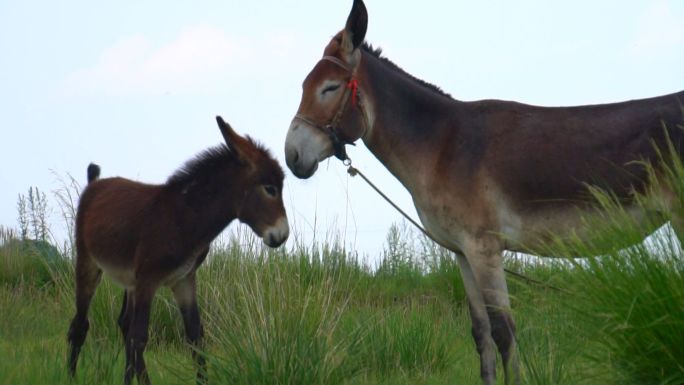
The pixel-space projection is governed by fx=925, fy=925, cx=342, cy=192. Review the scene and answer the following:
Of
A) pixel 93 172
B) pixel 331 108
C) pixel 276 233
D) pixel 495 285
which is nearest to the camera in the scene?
pixel 495 285

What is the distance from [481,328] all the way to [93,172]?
3.48 meters

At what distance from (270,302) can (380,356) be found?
1.57 metres

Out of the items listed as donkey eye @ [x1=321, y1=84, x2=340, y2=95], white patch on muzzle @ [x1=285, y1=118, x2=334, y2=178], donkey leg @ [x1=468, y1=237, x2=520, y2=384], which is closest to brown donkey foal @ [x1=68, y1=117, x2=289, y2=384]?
white patch on muzzle @ [x1=285, y1=118, x2=334, y2=178]

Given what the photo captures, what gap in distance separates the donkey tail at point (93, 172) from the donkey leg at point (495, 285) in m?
3.42

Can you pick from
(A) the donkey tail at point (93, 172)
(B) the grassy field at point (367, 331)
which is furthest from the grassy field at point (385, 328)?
(A) the donkey tail at point (93, 172)

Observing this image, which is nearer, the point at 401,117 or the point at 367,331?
the point at 367,331

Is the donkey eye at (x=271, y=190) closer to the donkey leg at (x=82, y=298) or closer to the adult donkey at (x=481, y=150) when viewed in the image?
the adult donkey at (x=481, y=150)

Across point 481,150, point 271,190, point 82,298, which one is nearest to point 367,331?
point 271,190

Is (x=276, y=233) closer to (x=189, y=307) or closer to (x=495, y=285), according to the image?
(x=189, y=307)

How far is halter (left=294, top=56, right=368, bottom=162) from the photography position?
601cm

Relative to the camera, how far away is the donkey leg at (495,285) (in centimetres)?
566

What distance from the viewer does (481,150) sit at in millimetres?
5918

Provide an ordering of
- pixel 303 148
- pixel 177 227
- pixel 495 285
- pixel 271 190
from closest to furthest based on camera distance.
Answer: pixel 495 285
pixel 303 148
pixel 177 227
pixel 271 190

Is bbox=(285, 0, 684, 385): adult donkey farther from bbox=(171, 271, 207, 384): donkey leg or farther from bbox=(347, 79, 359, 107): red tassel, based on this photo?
bbox=(171, 271, 207, 384): donkey leg
